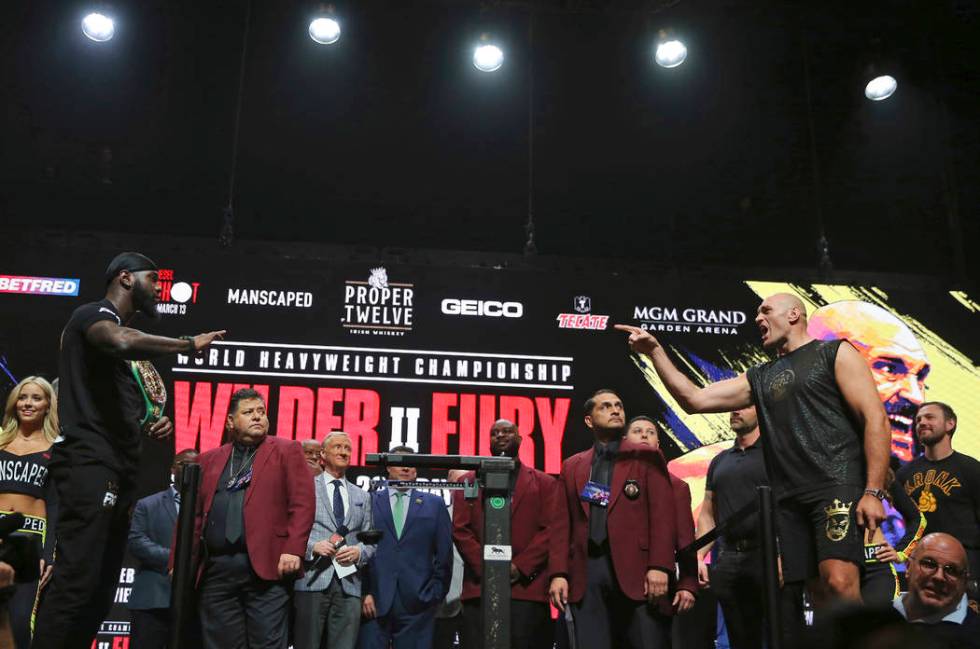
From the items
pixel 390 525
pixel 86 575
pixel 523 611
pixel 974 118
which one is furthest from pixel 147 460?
pixel 974 118

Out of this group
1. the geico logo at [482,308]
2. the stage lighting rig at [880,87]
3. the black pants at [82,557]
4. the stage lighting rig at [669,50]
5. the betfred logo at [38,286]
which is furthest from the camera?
the stage lighting rig at [880,87]

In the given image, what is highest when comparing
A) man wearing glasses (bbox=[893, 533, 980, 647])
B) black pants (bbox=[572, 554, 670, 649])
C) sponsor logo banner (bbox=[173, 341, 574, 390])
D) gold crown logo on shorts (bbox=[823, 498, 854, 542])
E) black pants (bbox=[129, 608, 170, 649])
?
sponsor logo banner (bbox=[173, 341, 574, 390])

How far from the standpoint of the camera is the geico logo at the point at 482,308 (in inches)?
275

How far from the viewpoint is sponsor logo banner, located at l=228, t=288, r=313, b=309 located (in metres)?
6.82

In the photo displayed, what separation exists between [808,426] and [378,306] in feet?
14.3

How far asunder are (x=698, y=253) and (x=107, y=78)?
522cm

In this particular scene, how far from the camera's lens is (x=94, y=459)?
3.12m

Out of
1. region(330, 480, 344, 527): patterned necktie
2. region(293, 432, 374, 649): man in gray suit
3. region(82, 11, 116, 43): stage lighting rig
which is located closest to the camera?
region(293, 432, 374, 649): man in gray suit

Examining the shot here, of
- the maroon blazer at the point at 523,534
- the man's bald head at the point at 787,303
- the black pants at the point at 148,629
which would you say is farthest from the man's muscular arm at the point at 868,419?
the black pants at the point at 148,629

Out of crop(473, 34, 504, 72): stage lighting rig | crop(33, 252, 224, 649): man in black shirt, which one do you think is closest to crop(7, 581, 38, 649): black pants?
crop(33, 252, 224, 649): man in black shirt

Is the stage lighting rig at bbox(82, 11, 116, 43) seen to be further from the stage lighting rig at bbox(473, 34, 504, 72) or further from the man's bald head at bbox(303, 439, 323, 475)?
the man's bald head at bbox(303, 439, 323, 475)

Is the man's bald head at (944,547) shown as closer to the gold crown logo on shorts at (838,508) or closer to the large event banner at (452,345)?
the gold crown logo on shorts at (838,508)

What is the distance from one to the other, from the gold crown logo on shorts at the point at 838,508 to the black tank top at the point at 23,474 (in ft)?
10.5

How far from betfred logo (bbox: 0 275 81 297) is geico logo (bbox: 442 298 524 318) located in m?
2.76
